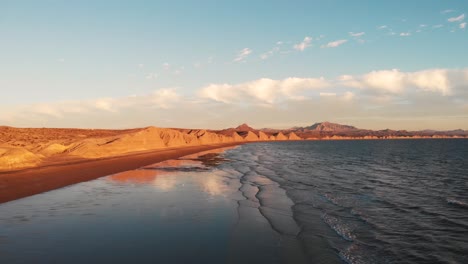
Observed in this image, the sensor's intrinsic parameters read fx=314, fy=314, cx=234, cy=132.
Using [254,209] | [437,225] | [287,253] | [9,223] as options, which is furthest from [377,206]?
[9,223]

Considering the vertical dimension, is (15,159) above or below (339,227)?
above

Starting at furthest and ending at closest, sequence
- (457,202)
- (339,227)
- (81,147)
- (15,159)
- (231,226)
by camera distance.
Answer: (81,147), (15,159), (457,202), (339,227), (231,226)

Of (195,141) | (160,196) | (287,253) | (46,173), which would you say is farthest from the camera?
(195,141)

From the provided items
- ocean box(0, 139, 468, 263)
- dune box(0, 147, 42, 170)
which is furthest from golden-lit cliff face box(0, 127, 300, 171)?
ocean box(0, 139, 468, 263)

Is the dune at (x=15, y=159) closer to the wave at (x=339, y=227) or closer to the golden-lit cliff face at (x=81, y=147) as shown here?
the golden-lit cliff face at (x=81, y=147)

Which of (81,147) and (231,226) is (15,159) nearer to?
(81,147)

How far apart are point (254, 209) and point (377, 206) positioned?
6396 mm

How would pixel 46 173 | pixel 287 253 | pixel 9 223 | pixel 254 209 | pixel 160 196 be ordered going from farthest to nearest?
pixel 46 173 < pixel 160 196 < pixel 254 209 < pixel 9 223 < pixel 287 253

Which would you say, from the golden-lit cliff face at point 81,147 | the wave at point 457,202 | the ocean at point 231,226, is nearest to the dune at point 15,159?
the golden-lit cliff face at point 81,147

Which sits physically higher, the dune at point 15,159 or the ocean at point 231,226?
the dune at point 15,159

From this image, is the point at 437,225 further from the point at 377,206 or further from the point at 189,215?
the point at 189,215

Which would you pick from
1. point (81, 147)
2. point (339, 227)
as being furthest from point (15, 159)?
point (339, 227)

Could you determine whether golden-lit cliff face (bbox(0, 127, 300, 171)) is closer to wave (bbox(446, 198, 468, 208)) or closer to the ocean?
the ocean

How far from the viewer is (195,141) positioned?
124 m
